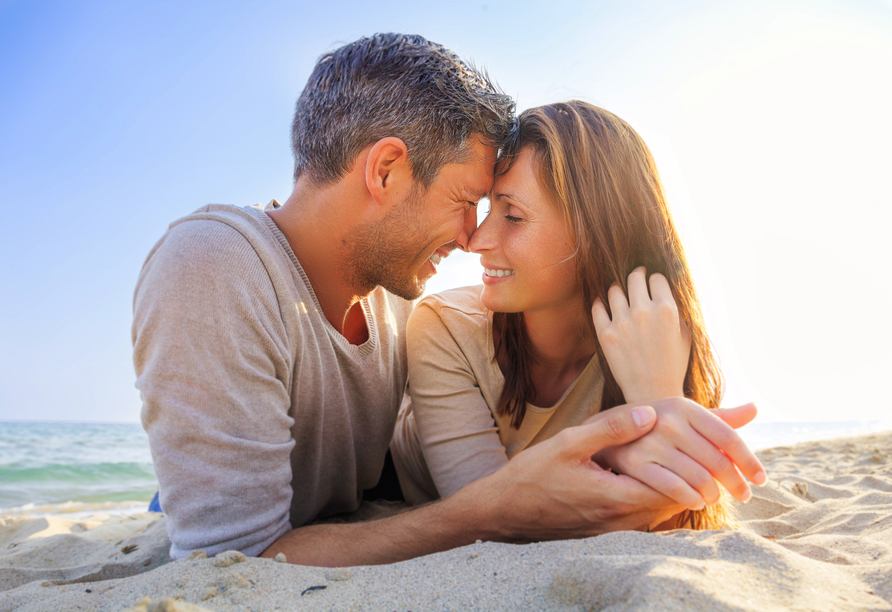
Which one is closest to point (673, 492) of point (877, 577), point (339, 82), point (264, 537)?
point (877, 577)

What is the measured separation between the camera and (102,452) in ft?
39.6

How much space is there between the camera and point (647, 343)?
2084 millimetres

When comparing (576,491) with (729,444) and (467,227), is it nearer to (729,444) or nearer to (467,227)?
(729,444)

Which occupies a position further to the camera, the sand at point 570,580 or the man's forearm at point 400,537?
the man's forearm at point 400,537

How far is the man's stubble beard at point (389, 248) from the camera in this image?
8.42 ft

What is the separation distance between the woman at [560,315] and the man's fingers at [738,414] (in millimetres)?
224

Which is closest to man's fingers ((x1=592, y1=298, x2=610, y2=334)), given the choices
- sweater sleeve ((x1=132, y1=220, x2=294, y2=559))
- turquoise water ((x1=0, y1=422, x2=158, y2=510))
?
sweater sleeve ((x1=132, y1=220, x2=294, y2=559))

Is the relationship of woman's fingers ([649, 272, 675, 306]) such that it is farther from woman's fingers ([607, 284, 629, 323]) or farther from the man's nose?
the man's nose

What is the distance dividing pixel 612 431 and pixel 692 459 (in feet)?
0.87

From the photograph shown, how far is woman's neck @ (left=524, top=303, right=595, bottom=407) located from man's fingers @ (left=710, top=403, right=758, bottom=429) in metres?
0.94

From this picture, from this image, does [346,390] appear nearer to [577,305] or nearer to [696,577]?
[577,305]

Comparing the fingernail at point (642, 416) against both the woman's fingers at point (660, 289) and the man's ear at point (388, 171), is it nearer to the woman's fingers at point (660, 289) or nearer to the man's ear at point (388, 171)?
the woman's fingers at point (660, 289)

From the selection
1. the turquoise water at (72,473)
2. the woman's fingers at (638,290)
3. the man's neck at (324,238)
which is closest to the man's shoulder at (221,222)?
the man's neck at (324,238)

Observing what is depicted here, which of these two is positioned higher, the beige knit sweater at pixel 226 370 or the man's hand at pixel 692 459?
the beige knit sweater at pixel 226 370
